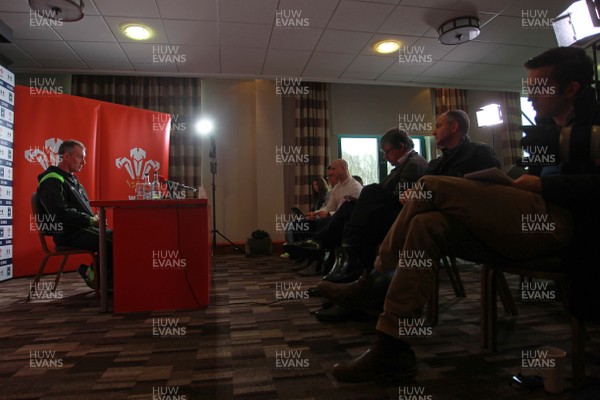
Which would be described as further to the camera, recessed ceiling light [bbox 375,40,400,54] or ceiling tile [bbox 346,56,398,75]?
ceiling tile [bbox 346,56,398,75]

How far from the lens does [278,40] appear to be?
394 cm

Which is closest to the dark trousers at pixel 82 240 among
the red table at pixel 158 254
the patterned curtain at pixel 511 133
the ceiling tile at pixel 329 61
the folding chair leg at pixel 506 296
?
the red table at pixel 158 254

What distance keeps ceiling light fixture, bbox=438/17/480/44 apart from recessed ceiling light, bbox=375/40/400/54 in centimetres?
53

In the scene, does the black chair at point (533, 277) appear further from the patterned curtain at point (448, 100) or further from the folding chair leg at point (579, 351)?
the patterned curtain at point (448, 100)

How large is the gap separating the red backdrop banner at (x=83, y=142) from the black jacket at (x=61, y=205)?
1424 mm

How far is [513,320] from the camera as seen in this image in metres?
1.78

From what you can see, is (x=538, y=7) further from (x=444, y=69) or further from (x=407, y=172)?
(x=407, y=172)

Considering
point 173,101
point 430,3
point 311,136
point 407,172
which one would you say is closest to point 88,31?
point 173,101

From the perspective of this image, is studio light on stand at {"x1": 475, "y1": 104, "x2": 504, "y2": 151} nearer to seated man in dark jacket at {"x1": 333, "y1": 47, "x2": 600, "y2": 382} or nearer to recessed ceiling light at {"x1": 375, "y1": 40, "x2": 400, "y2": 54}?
recessed ceiling light at {"x1": 375, "y1": 40, "x2": 400, "y2": 54}

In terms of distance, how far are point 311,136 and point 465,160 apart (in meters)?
3.83

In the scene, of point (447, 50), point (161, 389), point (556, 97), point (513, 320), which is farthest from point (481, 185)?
point (447, 50)

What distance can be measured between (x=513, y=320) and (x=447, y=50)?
143 inches

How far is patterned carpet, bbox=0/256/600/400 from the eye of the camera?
1.14 meters

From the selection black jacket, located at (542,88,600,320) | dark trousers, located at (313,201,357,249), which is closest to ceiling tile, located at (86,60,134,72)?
dark trousers, located at (313,201,357,249)
